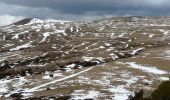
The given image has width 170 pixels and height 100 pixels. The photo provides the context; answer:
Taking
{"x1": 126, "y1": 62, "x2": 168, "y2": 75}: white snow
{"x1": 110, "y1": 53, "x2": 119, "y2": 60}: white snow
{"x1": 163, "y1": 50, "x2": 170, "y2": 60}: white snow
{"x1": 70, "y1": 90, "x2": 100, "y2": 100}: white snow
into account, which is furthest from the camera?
{"x1": 110, "y1": 53, "x2": 119, "y2": 60}: white snow

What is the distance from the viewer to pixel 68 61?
130375 mm

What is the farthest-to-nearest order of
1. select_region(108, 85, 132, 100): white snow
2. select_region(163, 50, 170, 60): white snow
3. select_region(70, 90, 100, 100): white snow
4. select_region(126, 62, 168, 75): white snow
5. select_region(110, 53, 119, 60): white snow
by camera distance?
1. select_region(110, 53, 119, 60): white snow
2. select_region(163, 50, 170, 60): white snow
3. select_region(126, 62, 168, 75): white snow
4. select_region(70, 90, 100, 100): white snow
5. select_region(108, 85, 132, 100): white snow

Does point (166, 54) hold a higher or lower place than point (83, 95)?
lower

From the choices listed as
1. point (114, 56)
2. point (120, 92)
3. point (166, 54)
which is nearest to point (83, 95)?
point (120, 92)

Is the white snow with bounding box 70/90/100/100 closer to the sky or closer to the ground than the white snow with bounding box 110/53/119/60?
closer to the sky

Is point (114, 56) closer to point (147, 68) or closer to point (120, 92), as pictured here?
point (147, 68)

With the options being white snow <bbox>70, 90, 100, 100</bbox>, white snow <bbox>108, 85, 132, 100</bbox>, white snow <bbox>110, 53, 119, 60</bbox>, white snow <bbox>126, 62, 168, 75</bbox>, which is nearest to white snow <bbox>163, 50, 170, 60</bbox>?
white snow <bbox>126, 62, 168, 75</bbox>

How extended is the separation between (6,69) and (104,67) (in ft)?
133

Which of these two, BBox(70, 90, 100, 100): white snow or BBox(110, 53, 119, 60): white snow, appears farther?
BBox(110, 53, 119, 60): white snow

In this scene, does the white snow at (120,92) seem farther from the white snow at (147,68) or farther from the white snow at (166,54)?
the white snow at (166,54)

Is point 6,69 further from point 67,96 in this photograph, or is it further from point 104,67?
point 67,96

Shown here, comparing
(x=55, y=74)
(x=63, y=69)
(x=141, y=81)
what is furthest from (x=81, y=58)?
(x=141, y=81)

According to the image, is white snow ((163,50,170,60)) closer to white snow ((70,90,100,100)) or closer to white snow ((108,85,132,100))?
white snow ((108,85,132,100))

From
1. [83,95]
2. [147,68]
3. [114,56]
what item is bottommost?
[114,56]
